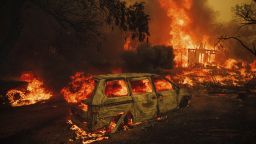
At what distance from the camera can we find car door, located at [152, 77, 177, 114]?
833 centimetres

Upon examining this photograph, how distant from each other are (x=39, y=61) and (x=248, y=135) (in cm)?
1941

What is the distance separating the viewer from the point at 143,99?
7777 millimetres

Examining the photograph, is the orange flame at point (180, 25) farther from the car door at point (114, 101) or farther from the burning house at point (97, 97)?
the car door at point (114, 101)

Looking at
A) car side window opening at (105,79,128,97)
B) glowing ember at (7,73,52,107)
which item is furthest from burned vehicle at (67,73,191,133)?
glowing ember at (7,73,52,107)

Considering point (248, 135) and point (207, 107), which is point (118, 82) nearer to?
point (248, 135)

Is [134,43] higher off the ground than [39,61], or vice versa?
[134,43]

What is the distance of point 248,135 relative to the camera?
6.88 m

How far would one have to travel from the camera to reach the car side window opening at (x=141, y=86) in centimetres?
783

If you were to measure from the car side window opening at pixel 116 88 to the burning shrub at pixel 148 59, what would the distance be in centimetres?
1822

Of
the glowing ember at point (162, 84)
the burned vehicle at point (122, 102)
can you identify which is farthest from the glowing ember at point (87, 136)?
the glowing ember at point (162, 84)

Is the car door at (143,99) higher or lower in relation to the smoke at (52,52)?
lower

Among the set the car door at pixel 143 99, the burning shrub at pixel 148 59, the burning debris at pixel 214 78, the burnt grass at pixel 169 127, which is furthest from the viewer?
the burning shrub at pixel 148 59

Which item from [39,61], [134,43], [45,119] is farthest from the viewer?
[134,43]

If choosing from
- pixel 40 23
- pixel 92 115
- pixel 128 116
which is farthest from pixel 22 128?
pixel 40 23
